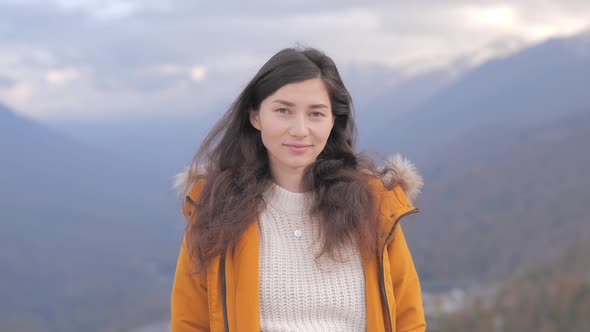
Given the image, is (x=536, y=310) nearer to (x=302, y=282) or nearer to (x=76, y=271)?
(x=302, y=282)

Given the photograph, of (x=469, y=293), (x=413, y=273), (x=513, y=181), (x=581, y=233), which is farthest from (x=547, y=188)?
(x=413, y=273)

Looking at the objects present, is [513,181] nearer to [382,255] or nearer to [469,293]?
[469,293]

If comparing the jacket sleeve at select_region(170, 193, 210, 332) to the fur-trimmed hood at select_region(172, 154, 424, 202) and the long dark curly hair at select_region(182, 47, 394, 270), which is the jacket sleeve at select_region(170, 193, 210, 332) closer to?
the long dark curly hair at select_region(182, 47, 394, 270)

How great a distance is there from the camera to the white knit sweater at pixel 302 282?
3.10m

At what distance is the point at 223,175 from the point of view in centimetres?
334

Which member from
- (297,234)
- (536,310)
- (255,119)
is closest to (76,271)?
(536,310)

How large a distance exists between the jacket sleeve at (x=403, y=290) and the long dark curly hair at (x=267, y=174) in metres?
0.13

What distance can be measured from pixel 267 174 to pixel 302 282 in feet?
2.06

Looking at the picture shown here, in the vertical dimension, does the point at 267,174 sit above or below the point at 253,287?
above

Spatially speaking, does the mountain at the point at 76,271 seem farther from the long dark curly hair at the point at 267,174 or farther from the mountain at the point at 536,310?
the long dark curly hair at the point at 267,174

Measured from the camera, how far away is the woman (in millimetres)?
3096

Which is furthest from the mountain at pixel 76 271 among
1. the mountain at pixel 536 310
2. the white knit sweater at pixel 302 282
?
the white knit sweater at pixel 302 282

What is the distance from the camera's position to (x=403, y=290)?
3.19 metres

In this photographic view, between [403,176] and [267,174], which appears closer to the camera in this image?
[403,176]
